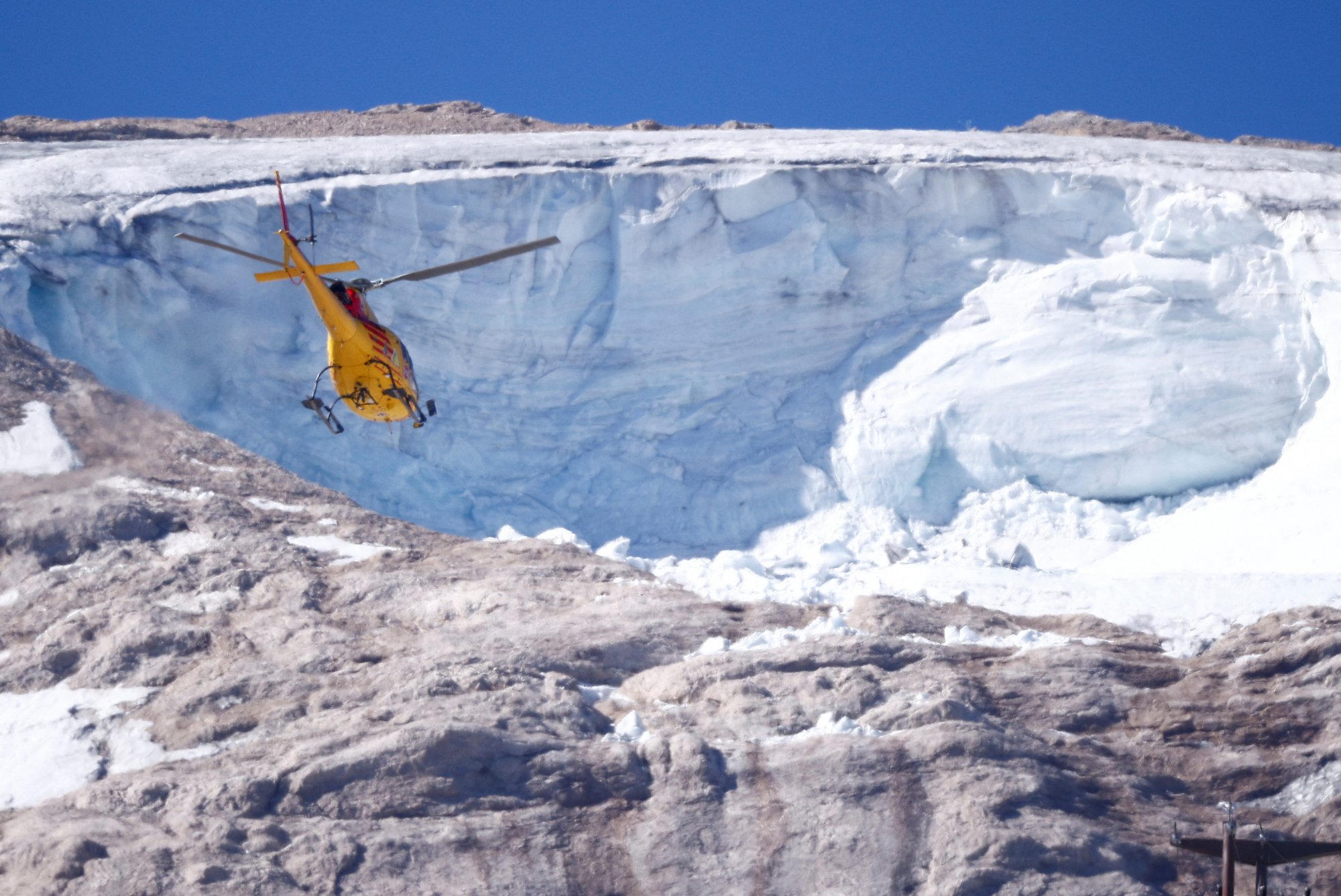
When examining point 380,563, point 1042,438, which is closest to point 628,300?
point 1042,438

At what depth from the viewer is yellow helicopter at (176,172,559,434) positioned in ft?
46.5

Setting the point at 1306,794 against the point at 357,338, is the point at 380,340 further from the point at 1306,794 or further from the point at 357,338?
the point at 1306,794

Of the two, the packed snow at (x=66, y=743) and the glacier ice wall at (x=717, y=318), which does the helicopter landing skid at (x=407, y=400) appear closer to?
the glacier ice wall at (x=717, y=318)

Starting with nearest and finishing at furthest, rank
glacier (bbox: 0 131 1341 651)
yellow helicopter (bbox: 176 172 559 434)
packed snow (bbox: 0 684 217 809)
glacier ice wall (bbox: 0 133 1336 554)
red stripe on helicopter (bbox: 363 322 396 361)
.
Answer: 1. packed snow (bbox: 0 684 217 809)
2. yellow helicopter (bbox: 176 172 559 434)
3. red stripe on helicopter (bbox: 363 322 396 361)
4. glacier (bbox: 0 131 1341 651)
5. glacier ice wall (bbox: 0 133 1336 554)

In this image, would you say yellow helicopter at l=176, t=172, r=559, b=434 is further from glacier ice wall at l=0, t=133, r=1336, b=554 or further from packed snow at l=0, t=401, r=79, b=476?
glacier ice wall at l=0, t=133, r=1336, b=554

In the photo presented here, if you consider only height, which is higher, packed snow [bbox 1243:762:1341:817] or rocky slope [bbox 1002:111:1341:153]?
rocky slope [bbox 1002:111:1341:153]

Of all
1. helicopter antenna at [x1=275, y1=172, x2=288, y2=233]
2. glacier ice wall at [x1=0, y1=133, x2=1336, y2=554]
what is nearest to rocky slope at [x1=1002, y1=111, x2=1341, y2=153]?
glacier ice wall at [x1=0, y1=133, x2=1336, y2=554]

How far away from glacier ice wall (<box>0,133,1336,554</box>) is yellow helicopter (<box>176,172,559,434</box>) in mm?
2712

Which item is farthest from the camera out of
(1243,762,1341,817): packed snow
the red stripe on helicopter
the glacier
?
the glacier

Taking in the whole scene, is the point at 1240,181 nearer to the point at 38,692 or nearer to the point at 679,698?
the point at 679,698

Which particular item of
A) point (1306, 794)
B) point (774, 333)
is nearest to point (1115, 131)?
point (774, 333)

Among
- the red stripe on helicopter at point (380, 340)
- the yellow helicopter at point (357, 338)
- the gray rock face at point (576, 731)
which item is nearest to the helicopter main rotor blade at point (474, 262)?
the yellow helicopter at point (357, 338)

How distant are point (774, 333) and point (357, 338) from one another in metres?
6.75

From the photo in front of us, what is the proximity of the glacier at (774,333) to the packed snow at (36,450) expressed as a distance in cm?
259
